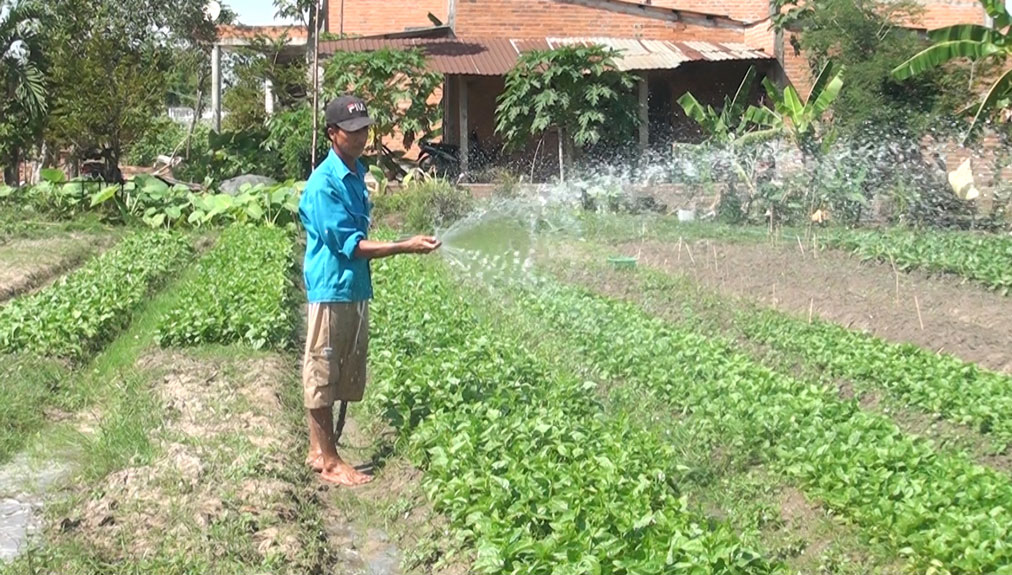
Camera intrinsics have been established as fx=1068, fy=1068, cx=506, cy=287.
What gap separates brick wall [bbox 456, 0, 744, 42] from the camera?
24.9 metres

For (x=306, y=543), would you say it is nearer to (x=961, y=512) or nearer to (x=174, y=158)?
(x=961, y=512)

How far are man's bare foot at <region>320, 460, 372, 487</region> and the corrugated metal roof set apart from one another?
625 inches

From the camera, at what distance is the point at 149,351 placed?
8.32 metres

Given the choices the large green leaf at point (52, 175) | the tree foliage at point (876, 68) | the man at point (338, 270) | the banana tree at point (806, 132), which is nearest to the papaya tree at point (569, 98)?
the banana tree at point (806, 132)

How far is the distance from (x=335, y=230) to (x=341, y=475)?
1328 millimetres

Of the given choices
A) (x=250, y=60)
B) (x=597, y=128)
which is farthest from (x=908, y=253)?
(x=250, y=60)

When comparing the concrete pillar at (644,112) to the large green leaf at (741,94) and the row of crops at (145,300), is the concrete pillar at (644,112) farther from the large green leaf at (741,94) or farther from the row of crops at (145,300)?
the row of crops at (145,300)

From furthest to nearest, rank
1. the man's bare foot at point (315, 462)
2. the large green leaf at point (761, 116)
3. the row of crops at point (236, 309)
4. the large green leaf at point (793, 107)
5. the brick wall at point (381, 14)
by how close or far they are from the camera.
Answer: the brick wall at point (381, 14) → the large green leaf at point (761, 116) → the large green leaf at point (793, 107) → the row of crops at point (236, 309) → the man's bare foot at point (315, 462)

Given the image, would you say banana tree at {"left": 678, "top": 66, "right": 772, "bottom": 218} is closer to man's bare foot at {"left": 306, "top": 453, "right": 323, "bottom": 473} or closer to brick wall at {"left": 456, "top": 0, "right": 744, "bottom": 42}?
brick wall at {"left": 456, "top": 0, "right": 744, "bottom": 42}

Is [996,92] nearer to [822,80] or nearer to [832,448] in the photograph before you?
[822,80]

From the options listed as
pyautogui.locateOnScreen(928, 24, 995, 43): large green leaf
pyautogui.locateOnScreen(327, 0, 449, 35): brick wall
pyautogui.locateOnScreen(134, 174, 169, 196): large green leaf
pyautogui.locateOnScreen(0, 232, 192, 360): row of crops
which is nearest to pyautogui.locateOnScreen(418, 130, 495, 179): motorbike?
pyautogui.locateOnScreen(134, 174, 169, 196): large green leaf

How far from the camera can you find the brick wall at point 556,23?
24.9m

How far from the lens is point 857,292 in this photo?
1177cm

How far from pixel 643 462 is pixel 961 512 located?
1.30 metres
